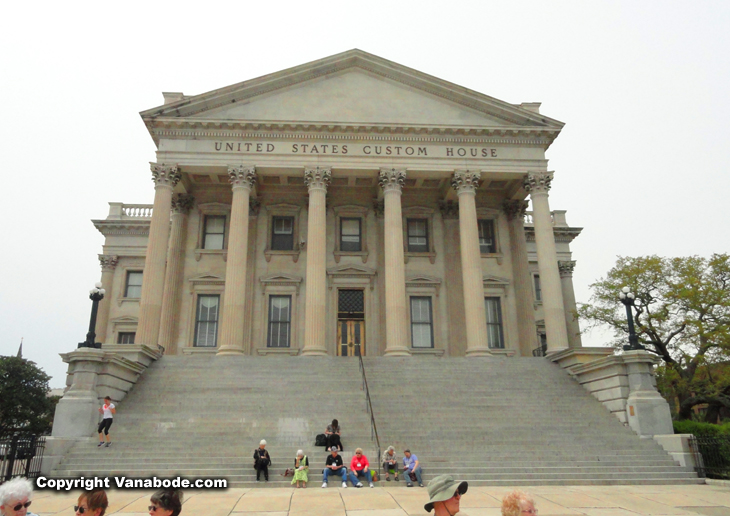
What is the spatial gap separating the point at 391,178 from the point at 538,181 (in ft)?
25.7

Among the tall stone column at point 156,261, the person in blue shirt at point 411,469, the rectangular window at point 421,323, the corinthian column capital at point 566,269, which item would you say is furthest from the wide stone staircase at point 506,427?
the corinthian column capital at point 566,269

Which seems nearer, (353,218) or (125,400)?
(125,400)

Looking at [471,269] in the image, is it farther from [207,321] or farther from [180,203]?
[180,203]

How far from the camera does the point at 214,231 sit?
31.8 meters

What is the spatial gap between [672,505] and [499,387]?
10.1 m

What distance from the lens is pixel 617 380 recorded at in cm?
1827

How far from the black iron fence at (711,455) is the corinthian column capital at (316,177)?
1944 centimetres

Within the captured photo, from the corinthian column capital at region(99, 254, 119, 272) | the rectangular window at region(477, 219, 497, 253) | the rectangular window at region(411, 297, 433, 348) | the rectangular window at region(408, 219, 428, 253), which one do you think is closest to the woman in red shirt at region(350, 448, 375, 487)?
the rectangular window at region(411, 297, 433, 348)

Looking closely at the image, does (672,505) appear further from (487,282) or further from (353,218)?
(353,218)

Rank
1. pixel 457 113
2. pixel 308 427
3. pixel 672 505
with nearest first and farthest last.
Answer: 1. pixel 672 505
2. pixel 308 427
3. pixel 457 113

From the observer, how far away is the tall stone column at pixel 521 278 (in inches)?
1202

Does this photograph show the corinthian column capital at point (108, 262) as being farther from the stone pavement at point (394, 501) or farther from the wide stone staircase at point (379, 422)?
the stone pavement at point (394, 501)

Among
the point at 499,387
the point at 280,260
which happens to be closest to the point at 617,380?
the point at 499,387

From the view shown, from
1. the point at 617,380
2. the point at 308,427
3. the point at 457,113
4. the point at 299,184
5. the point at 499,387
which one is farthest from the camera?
the point at 299,184
